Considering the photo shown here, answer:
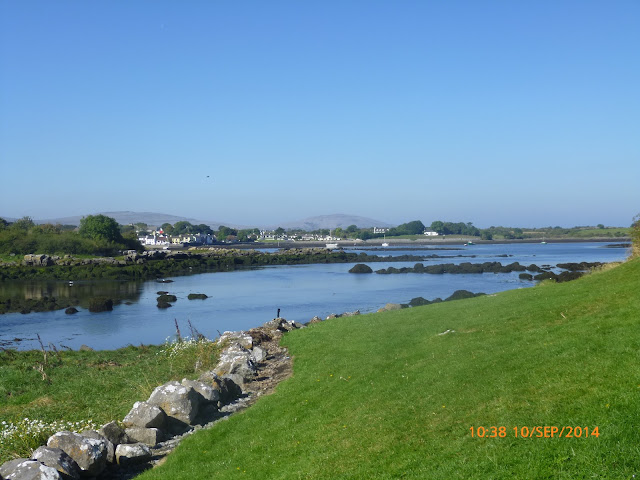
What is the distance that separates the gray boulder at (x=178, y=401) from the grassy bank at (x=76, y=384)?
1.51m

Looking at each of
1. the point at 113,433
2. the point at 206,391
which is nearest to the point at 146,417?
the point at 113,433

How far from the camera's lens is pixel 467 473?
257 inches

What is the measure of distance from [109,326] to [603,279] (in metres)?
31.6

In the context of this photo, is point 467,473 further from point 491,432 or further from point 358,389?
point 358,389

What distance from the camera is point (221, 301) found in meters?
50.7

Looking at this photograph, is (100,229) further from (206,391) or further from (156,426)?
(156,426)

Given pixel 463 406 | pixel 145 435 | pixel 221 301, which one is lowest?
pixel 221 301

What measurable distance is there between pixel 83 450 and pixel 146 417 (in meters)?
2.20

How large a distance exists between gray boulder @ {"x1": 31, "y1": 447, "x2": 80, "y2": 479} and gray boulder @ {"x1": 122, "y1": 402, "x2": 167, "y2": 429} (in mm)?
2572

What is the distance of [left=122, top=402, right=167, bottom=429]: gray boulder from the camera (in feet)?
39.5

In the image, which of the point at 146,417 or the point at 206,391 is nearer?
the point at 146,417

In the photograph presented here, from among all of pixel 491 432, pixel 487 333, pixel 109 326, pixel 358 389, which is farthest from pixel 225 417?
pixel 109 326
